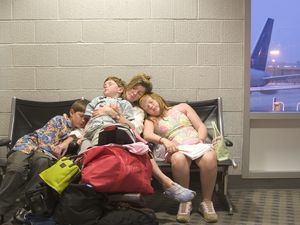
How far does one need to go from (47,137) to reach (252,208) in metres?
1.69

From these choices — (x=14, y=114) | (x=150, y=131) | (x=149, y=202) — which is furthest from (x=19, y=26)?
(x=149, y=202)

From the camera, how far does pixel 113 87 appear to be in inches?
127

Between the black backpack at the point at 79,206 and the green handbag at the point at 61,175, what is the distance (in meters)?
0.05

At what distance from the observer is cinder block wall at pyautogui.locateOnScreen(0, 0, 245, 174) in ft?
11.3

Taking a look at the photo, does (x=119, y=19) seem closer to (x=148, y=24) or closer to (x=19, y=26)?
(x=148, y=24)

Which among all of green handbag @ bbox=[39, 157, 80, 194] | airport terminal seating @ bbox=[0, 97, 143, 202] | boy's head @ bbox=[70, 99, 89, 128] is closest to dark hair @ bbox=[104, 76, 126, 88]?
boy's head @ bbox=[70, 99, 89, 128]

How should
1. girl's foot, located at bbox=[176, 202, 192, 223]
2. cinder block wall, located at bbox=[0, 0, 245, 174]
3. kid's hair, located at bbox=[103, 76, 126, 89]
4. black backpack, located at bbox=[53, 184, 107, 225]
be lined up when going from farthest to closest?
cinder block wall, located at bbox=[0, 0, 245, 174] → kid's hair, located at bbox=[103, 76, 126, 89] → girl's foot, located at bbox=[176, 202, 192, 223] → black backpack, located at bbox=[53, 184, 107, 225]

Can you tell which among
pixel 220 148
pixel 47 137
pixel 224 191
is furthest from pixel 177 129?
pixel 47 137

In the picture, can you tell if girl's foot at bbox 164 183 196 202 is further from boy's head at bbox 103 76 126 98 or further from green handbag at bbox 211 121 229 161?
Result: boy's head at bbox 103 76 126 98

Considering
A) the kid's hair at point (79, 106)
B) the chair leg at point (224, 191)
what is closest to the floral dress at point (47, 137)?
the kid's hair at point (79, 106)

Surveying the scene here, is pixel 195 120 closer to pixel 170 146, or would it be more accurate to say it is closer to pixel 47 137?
pixel 170 146

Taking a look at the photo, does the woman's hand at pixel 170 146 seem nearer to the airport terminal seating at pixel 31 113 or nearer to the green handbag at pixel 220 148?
the green handbag at pixel 220 148

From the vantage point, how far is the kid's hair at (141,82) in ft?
10.6

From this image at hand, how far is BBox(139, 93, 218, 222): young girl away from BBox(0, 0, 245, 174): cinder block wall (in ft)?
1.26
